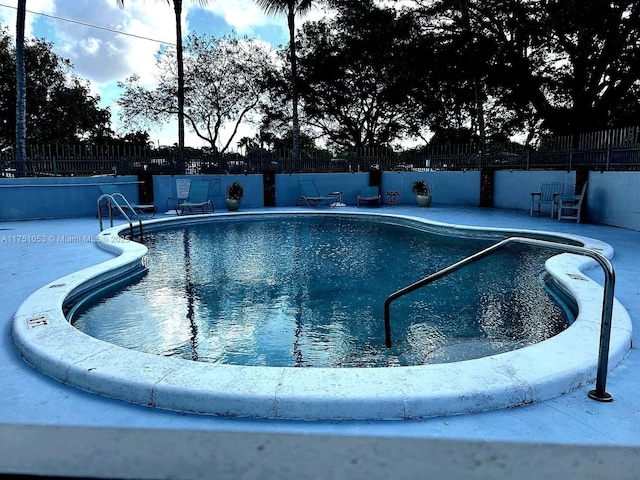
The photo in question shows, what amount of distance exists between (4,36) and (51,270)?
2474 centimetres

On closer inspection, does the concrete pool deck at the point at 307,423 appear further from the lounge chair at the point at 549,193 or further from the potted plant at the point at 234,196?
the potted plant at the point at 234,196

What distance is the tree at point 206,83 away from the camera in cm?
2616

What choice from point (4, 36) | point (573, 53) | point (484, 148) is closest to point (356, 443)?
point (484, 148)

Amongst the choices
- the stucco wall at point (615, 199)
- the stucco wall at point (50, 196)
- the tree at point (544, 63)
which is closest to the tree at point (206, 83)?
the tree at point (544, 63)

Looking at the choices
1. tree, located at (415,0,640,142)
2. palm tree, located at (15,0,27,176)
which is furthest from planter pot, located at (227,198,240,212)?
tree, located at (415,0,640,142)

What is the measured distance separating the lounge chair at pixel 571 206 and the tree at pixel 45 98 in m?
25.9

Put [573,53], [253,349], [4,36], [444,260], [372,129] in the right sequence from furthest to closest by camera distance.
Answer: [372,129] → [4,36] → [573,53] → [444,260] → [253,349]

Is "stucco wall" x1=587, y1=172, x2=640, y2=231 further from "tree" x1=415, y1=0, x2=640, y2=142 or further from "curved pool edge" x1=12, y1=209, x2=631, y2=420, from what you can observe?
"tree" x1=415, y1=0, x2=640, y2=142

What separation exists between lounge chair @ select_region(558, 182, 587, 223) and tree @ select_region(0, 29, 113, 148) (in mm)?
25926

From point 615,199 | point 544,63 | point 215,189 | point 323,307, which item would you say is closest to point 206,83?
point 215,189

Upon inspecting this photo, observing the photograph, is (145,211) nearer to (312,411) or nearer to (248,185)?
(248,185)

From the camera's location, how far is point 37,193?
12.8m

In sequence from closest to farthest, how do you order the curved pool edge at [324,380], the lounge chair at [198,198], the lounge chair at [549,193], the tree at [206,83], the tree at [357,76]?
the curved pool edge at [324,380] < the lounge chair at [549,193] < the lounge chair at [198,198] < the tree at [357,76] < the tree at [206,83]

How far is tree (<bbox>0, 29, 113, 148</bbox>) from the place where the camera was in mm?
24250
